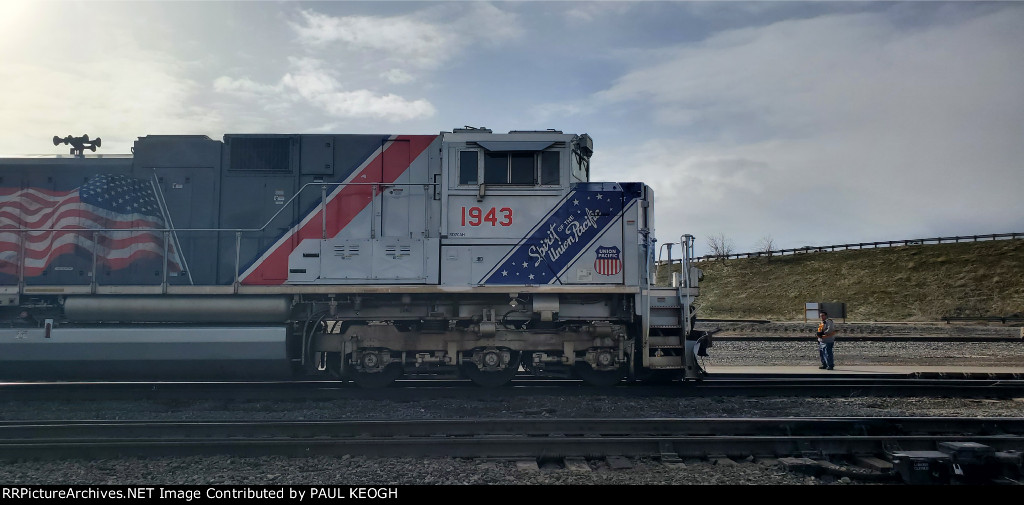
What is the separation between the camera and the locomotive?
8.45m

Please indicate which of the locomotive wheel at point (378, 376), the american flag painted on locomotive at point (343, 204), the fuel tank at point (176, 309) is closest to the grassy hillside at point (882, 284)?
the american flag painted on locomotive at point (343, 204)

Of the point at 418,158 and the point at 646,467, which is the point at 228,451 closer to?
the point at 646,467

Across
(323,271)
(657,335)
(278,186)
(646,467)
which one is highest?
(278,186)

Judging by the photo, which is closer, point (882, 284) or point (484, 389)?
Result: point (484, 389)

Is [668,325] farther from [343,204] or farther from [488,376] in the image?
[343,204]

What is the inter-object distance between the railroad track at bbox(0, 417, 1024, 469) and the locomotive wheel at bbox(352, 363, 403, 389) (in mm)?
2515

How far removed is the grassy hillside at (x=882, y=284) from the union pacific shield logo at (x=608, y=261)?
26555 mm

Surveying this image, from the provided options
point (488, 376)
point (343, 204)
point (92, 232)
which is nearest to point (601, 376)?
point (488, 376)

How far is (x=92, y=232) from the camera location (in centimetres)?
905

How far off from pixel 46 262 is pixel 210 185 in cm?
266

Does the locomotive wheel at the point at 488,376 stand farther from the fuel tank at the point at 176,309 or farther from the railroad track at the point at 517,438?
the fuel tank at the point at 176,309

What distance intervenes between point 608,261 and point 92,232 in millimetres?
7709

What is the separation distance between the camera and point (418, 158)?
29.8 feet
